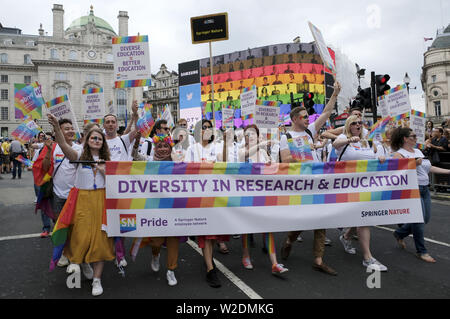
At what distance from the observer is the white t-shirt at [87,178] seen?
3627 millimetres

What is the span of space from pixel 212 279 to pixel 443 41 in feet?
257

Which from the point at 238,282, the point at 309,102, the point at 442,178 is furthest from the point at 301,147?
the point at 309,102

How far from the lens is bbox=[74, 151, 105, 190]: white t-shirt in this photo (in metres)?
3.63

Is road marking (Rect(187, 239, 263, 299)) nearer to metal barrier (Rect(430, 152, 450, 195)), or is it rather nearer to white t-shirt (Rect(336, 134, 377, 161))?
white t-shirt (Rect(336, 134, 377, 161))

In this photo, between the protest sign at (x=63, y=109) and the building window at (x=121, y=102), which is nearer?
the protest sign at (x=63, y=109)

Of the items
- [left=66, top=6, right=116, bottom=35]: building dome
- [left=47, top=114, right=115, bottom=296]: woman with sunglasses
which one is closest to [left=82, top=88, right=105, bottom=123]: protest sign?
[left=47, top=114, right=115, bottom=296]: woman with sunglasses

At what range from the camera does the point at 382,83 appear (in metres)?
10.0

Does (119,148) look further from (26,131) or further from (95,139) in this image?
(26,131)

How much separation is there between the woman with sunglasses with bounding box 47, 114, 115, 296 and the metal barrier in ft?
31.6

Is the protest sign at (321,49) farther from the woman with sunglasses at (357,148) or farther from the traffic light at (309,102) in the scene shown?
the traffic light at (309,102)

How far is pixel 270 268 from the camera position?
4.20 meters

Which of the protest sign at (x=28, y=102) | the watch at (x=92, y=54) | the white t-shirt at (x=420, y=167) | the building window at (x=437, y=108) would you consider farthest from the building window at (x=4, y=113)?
the building window at (x=437, y=108)
